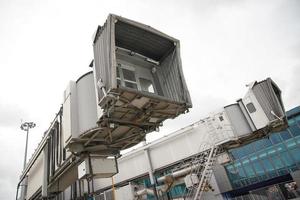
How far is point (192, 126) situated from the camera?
1689 centimetres

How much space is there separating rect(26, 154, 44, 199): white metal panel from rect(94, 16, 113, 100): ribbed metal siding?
832 cm

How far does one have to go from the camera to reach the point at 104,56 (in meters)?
6.79

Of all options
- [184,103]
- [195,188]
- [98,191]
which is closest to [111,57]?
[184,103]

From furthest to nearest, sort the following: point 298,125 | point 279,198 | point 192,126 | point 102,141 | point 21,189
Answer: point 298,125, point 279,198, point 192,126, point 21,189, point 102,141

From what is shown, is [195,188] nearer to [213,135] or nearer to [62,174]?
[213,135]

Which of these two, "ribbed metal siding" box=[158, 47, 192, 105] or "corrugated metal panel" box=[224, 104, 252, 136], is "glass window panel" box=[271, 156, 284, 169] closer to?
"corrugated metal panel" box=[224, 104, 252, 136]

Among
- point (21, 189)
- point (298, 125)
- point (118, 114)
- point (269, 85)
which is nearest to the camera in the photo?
point (118, 114)

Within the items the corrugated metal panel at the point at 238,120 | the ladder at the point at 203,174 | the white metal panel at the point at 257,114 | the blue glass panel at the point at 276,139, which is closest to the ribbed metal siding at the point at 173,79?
the ladder at the point at 203,174

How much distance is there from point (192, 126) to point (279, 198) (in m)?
10.6

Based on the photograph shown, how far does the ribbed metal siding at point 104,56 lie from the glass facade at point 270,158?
25.2 metres

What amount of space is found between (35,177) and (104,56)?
10.8m

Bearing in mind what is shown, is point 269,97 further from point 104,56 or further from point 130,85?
point 104,56

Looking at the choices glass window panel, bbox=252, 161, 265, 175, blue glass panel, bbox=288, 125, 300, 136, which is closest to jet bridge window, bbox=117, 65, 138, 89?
glass window panel, bbox=252, 161, 265, 175

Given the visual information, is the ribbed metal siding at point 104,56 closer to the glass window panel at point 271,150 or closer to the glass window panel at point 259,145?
the glass window panel at point 271,150
